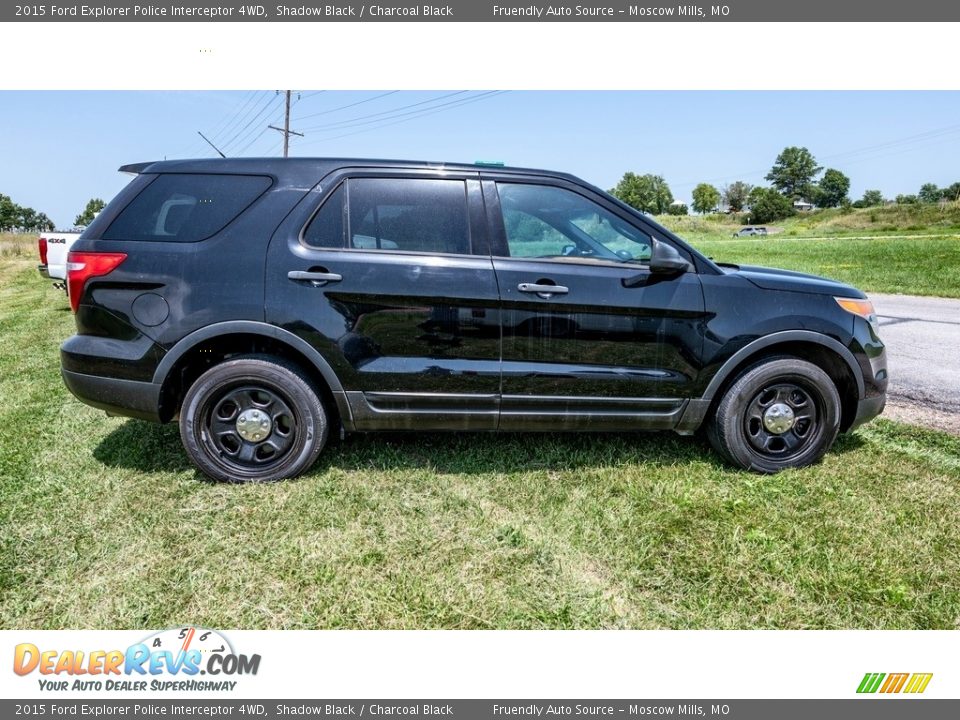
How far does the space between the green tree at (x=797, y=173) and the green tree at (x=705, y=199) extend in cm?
1053

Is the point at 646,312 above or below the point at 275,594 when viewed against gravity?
above

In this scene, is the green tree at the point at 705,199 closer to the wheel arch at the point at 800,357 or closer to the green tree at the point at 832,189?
the green tree at the point at 832,189

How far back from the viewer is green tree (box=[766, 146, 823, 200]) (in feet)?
318

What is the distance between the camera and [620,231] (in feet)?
11.7

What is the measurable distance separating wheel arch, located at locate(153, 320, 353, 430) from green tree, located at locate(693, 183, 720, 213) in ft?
367

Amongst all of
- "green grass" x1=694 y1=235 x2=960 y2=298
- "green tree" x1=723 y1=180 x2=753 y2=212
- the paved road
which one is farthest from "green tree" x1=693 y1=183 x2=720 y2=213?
the paved road

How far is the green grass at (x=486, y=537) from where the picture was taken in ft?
8.07

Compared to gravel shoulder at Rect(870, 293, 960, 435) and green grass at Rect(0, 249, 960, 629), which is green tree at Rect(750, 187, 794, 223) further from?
green grass at Rect(0, 249, 960, 629)

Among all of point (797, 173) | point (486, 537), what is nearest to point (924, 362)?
point (486, 537)

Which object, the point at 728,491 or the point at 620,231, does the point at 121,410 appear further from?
the point at 728,491

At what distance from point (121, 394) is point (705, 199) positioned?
114 m

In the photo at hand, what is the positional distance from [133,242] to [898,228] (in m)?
43.5

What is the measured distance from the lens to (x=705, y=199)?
343ft

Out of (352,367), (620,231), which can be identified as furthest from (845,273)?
(352,367)
